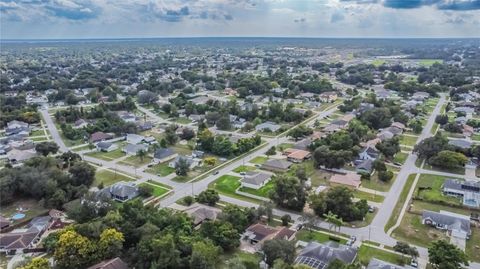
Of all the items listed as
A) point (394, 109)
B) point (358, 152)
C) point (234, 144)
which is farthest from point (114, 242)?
point (394, 109)

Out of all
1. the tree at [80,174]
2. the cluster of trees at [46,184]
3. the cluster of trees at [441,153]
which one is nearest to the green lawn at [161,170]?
the cluster of trees at [46,184]

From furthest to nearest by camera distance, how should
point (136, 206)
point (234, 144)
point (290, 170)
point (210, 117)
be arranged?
point (210, 117), point (234, 144), point (290, 170), point (136, 206)

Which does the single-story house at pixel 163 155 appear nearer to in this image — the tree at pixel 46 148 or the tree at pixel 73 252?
the tree at pixel 46 148

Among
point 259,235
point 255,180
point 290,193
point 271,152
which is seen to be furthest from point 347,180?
point 259,235

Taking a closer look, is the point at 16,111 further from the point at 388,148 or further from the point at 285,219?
the point at 388,148

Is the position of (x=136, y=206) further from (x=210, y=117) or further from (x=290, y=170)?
(x=210, y=117)

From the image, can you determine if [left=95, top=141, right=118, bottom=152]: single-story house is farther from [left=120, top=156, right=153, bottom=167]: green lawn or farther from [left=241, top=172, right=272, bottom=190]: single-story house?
[left=241, top=172, right=272, bottom=190]: single-story house

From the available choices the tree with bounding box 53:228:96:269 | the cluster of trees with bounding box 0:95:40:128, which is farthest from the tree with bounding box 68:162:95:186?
the cluster of trees with bounding box 0:95:40:128
